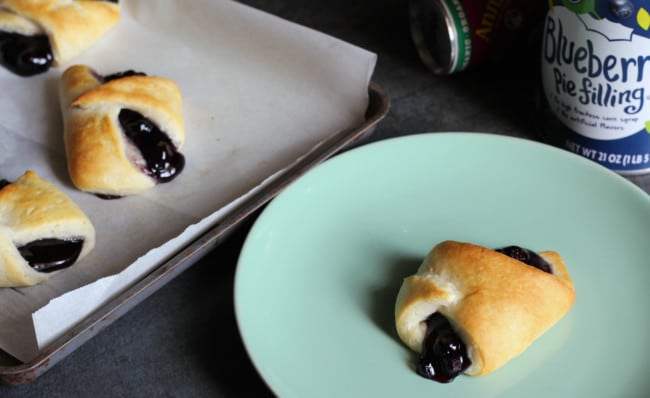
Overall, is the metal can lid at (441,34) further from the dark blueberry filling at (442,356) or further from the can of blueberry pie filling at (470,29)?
the dark blueberry filling at (442,356)

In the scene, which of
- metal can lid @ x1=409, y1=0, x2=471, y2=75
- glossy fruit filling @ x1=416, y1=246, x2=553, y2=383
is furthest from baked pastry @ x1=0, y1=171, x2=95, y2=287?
metal can lid @ x1=409, y1=0, x2=471, y2=75

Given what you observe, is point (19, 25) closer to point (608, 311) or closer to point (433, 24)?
point (433, 24)

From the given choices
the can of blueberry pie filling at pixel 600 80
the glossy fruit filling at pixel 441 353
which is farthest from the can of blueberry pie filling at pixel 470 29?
the glossy fruit filling at pixel 441 353

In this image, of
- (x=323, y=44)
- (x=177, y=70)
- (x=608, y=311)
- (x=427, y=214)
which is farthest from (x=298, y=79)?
(x=608, y=311)

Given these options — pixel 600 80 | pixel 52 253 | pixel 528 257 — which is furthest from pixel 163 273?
pixel 600 80

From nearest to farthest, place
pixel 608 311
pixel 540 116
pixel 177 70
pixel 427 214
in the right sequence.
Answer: pixel 608 311 < pixel 427 214 < pixel 540 116 < pixel 177 70
